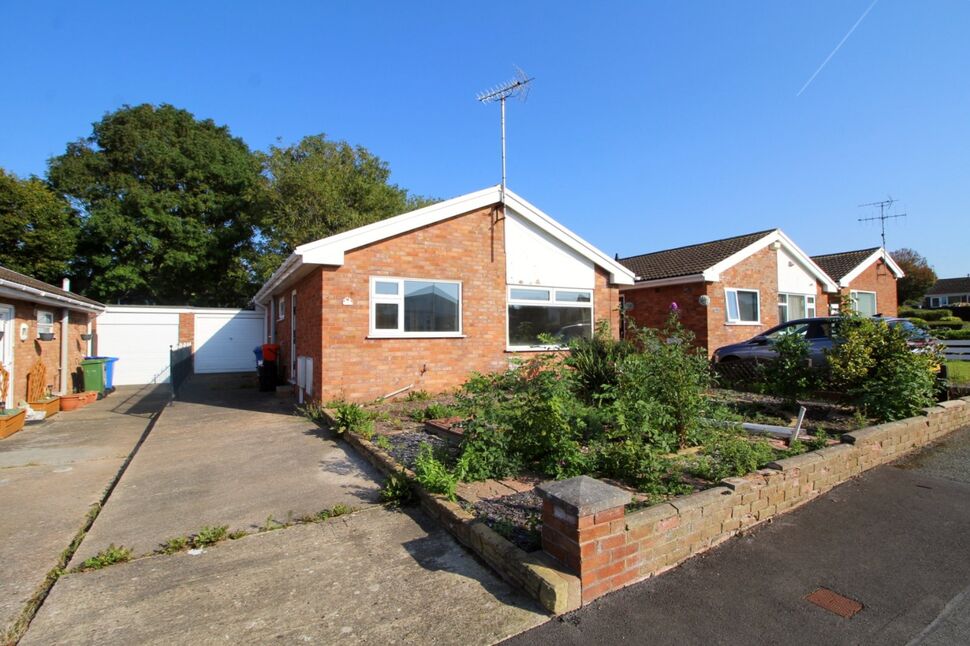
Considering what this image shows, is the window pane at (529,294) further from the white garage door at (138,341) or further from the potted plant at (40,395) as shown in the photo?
the white garage door at (138,341)

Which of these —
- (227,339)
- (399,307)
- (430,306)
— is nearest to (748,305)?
(430,306)

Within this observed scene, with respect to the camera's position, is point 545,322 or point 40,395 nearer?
point 40,395

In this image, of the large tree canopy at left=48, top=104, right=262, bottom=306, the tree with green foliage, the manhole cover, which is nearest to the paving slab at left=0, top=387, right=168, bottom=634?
the manhole cover

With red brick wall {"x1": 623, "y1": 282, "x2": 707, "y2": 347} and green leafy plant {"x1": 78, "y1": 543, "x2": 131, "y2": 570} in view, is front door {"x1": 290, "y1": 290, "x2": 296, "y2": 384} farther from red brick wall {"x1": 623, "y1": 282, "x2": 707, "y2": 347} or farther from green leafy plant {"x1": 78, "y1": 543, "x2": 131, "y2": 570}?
red brick wall {"x1": 623, "y1": 282, "x2": 707, "y2": 347}

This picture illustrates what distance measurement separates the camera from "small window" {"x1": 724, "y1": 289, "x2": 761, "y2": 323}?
14.6 metres

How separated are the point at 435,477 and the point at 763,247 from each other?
49.5 feet

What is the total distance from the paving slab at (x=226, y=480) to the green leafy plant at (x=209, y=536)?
0.14m

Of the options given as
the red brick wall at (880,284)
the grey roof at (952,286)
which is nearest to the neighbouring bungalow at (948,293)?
the grey roof at (952,286)

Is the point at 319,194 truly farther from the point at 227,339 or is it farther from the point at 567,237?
the point at 567,237

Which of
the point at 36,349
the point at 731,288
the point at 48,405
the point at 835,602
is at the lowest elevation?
the point at 835,602

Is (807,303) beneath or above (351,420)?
above

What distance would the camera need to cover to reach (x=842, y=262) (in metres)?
20.3

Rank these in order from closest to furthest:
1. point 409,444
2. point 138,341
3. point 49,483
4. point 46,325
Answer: point 49,483
point 409,444
point 46,325
point 138,341

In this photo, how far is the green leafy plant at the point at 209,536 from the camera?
11.9 feet
